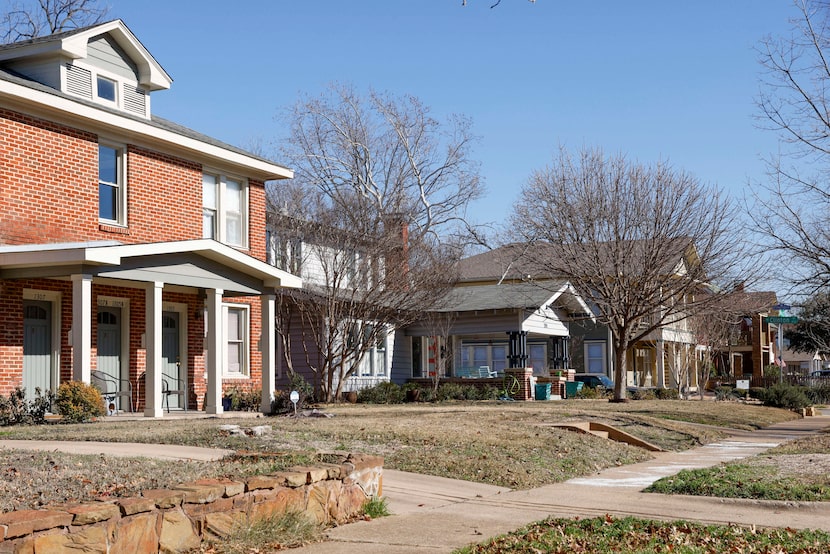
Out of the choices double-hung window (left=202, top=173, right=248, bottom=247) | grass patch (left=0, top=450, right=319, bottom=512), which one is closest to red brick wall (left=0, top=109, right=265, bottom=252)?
double-hung window (left=202, top=173, right=248, bottom=247)

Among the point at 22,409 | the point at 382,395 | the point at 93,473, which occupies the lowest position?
the point at 382,395

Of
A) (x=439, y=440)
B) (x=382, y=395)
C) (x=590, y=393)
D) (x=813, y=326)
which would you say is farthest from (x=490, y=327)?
(x=813, y=326)

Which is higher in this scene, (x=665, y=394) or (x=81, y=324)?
(x=81, y=324)

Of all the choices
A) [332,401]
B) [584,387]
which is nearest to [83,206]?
[332,401]

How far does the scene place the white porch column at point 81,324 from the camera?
17156 millimetres

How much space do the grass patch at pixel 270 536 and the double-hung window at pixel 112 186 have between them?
13575 millimetres

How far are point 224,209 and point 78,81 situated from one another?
4.72 metres

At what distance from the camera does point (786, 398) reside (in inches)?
1331

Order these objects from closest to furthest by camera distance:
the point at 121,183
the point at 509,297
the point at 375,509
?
1. the point at 375,509
2. the point at 121,183
3. the point at 509,297

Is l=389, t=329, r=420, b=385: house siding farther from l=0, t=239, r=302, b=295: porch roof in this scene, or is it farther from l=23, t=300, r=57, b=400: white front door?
l=23, t=300, r=57, b=400: white front door

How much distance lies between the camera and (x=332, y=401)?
2933 cm

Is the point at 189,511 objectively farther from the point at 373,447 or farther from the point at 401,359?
the point at 401,359

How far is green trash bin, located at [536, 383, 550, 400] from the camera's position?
110 feet

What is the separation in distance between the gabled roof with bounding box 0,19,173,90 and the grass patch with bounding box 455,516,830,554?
50.5 feet
